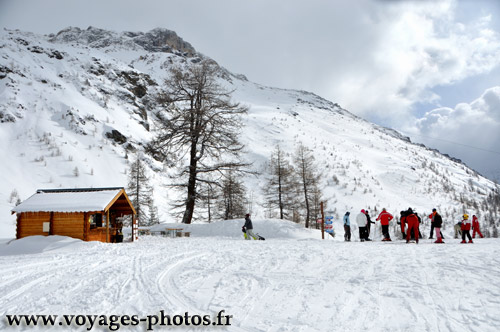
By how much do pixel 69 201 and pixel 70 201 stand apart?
49mm

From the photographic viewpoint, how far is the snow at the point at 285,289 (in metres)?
4.27

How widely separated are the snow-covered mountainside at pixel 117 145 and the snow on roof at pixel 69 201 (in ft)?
22.2

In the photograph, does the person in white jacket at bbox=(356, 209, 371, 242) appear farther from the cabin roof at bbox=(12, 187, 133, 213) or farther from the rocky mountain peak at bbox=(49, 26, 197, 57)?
the rocky mountain peak at bbox=(49, 26, 197, 57)

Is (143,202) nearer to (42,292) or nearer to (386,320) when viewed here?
(42,292)

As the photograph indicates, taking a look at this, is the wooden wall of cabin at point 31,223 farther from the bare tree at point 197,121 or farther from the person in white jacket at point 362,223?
the person in white jacket at point 362,223

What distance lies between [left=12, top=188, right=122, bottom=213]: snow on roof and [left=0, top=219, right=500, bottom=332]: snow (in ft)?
19.2

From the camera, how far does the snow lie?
4.27 m

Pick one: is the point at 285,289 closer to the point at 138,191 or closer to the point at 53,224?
the point at 53,224

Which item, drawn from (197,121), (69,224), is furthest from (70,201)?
(197,121)

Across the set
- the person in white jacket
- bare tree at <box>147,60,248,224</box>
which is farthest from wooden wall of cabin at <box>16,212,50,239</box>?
the person in white jacket

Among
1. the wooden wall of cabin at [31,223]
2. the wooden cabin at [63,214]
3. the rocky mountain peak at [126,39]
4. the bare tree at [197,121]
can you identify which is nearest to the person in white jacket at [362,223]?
the bare tree at [197,121]

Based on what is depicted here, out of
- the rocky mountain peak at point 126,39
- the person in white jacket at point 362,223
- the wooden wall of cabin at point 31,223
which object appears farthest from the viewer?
the rocky mountain peak at point 126,39

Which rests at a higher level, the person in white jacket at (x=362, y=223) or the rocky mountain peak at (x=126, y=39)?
the rocky mountain peak at (x=126, y=39)

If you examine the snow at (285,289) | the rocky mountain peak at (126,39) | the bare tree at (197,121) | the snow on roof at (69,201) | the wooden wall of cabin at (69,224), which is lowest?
the snow at (285,289)
